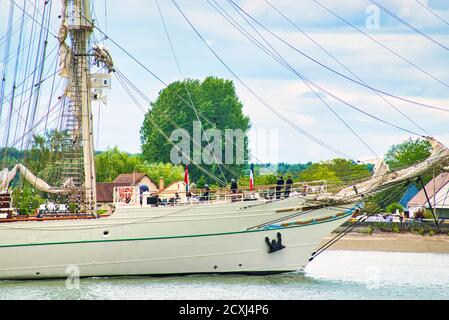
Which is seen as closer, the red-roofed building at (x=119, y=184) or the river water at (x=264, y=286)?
the river water at (x=264, y=286)

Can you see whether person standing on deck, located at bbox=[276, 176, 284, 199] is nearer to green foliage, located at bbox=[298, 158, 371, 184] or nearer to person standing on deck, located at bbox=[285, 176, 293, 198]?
person standing on deck, located at bbox=[285, 176, 293, 198]

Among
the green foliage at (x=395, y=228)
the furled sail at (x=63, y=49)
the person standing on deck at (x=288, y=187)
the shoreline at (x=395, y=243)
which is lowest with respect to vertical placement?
the shoreline at (x=395, y=243)

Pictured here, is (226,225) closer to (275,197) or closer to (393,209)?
(275,197)

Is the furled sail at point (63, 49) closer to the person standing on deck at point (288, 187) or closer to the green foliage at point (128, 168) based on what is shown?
the person standing on deck at point (288, 187)

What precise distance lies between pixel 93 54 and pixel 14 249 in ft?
29.2

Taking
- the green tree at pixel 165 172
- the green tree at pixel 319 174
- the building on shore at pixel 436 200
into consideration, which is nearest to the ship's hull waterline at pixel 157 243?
the building on shore at pixel 436 200

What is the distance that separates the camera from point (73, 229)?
4119 cm

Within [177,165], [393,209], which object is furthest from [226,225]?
[177,165]

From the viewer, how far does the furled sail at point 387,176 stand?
41.0 m

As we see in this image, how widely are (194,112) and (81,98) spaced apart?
4581 centimetres

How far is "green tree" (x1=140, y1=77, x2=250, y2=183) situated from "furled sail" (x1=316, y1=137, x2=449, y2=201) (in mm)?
44554

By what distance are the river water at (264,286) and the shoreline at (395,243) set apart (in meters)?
13.0

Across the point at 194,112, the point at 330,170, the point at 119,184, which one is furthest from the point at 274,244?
the point at 194,112
